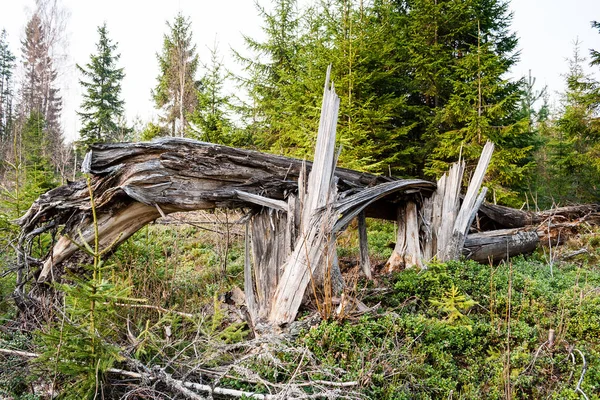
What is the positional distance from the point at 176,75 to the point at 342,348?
1759cm

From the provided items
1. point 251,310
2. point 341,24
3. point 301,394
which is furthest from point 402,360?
point 341,24

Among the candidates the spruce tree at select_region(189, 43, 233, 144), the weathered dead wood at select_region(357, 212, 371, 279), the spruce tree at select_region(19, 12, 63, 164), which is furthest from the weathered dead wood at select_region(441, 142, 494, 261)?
the spruce tree at select_region(19, 12, 63, 164)

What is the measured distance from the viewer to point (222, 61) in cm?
1102

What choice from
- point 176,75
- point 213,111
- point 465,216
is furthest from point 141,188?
point 176,75

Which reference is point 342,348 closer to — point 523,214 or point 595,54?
point 523,214

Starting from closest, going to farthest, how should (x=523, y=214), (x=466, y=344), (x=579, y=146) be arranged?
(x=466, y=344), (x=523, y=214), (x=579, y=146)

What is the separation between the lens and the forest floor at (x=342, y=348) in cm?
253

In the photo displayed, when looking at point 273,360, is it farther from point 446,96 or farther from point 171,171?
point 446,96

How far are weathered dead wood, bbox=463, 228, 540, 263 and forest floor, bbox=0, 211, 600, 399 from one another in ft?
5.55

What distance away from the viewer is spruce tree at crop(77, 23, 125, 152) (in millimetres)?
20781

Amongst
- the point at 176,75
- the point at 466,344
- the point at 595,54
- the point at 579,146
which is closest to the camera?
the point at 466,344

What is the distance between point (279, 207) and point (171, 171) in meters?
1.37

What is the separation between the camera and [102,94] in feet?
70.1

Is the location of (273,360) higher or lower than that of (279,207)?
lower
